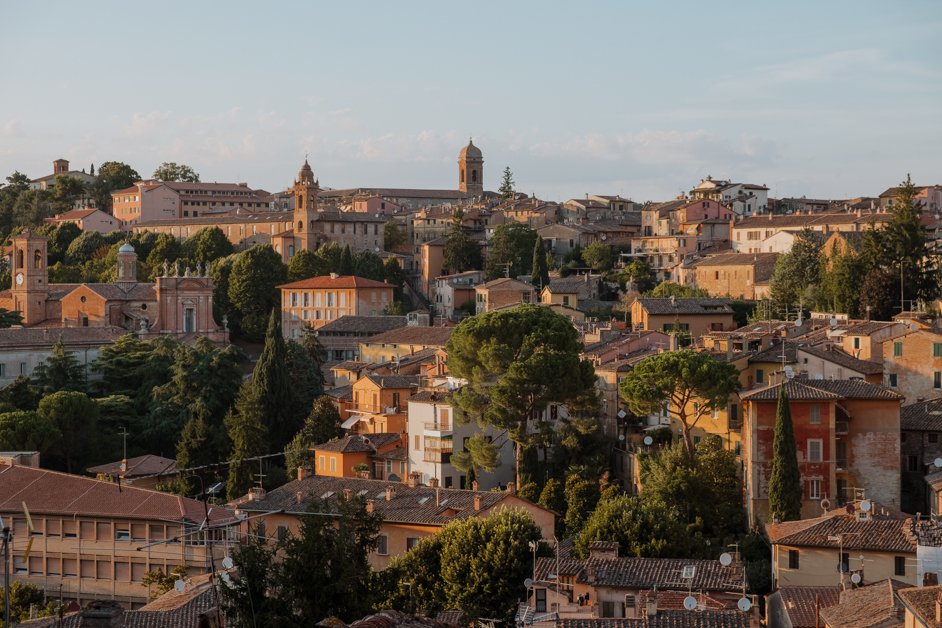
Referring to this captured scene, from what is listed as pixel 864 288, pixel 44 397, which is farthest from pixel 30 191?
pixel 864 288

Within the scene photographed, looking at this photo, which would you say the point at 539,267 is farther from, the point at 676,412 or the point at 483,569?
the point at 483,569

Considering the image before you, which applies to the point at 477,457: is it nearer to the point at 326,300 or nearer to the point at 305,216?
the point at 326,300

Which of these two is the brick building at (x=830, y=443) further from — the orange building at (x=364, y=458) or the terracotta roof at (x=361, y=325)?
the terracotta roof at (x=361, y=325)

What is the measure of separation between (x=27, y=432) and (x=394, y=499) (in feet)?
51.8

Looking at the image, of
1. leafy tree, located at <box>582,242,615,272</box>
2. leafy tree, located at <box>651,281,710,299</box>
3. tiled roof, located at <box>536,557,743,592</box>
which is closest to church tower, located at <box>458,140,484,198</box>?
leafy tree, located at <box>582,242,615,272</box>

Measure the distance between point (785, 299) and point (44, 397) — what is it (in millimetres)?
26452

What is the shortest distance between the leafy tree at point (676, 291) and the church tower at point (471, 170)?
1817 inches

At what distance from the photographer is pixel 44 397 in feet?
167

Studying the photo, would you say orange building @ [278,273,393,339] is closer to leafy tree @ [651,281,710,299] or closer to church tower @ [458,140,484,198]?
leafy tree @ [651,281,710,299]

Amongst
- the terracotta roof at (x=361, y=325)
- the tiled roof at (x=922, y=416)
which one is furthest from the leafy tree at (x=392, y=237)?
the tiled roof at (x=922, y=416)

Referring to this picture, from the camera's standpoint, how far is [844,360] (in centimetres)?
3962

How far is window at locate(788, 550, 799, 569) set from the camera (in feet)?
94.5

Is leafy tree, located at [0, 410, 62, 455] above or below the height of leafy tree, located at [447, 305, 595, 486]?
below

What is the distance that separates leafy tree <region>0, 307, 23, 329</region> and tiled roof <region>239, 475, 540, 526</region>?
30.4 m
